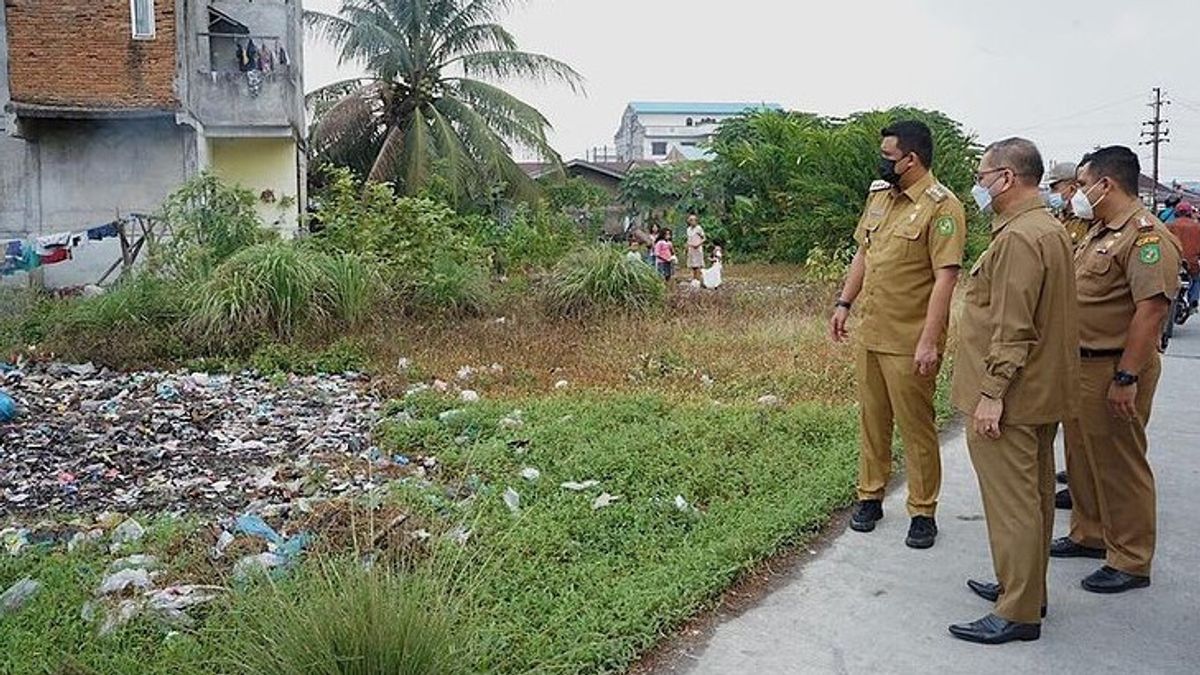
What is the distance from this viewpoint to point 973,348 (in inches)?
148

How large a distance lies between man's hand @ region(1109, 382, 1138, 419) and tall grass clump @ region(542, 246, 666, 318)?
8.46 meters

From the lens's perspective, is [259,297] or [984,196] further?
[259,297]

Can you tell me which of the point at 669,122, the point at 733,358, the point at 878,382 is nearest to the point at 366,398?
the point at 733,358

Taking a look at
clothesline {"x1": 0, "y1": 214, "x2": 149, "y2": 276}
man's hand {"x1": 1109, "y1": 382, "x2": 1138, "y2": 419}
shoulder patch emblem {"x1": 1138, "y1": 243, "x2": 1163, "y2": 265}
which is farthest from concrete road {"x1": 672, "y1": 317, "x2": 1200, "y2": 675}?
clothesline {"x1": 0, "y1": 214, "x2": 149, "y2": 276}

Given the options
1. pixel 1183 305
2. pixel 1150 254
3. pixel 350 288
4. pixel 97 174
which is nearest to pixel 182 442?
pixel 350 288

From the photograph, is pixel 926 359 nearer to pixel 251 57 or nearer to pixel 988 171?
pixel 988 171

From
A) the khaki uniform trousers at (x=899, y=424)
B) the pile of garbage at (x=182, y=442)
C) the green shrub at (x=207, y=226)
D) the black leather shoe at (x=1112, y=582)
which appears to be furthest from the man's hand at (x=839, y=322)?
the green shrub at (x=207, y=226)

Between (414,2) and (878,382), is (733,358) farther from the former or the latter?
(414,2)

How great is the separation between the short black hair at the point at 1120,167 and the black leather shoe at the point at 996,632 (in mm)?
1850

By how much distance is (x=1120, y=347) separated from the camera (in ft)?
14.0

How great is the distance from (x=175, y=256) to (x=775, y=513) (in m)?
8.71

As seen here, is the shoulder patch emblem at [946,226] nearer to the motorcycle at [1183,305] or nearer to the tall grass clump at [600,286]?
the tall grass clump at [600,286]

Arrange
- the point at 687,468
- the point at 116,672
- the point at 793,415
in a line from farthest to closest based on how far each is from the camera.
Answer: the point at 793,415, the point at 687,468, the point at 116,672

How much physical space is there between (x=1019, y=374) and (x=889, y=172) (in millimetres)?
1348
